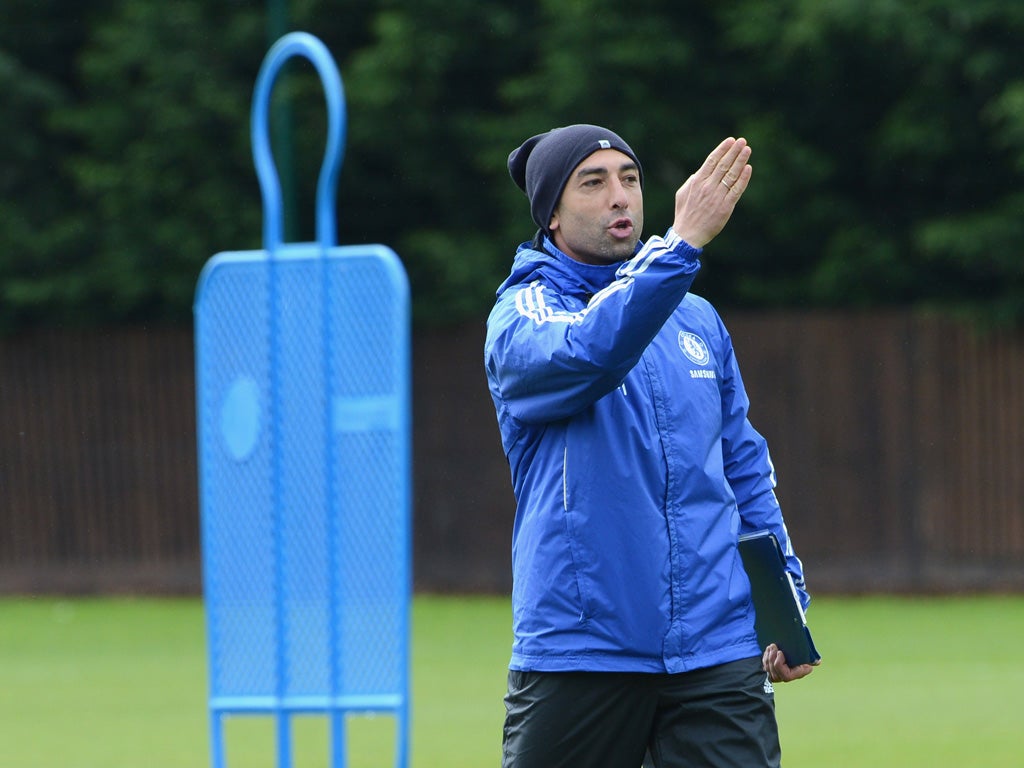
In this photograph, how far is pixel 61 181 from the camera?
70.4 feet

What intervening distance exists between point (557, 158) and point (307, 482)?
7.67 ft

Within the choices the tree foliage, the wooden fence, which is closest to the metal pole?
the tree foliage

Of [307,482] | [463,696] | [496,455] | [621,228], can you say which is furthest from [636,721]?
[496,455]

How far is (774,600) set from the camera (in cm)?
444

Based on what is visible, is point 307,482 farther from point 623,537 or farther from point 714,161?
point 714,161

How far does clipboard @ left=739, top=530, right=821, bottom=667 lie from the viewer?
4.43m

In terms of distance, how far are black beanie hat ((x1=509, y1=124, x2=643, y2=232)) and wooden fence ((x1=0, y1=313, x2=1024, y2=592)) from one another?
44.5 feet

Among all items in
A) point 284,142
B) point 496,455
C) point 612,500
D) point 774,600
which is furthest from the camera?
point 496,455

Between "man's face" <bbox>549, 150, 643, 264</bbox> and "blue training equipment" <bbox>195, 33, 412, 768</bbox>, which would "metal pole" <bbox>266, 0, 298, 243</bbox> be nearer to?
"blue training equipment" <bbox>195, 33, 412, 768</bbox>

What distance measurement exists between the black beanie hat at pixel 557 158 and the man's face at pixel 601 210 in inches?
0.7

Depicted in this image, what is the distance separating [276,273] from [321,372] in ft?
1.31

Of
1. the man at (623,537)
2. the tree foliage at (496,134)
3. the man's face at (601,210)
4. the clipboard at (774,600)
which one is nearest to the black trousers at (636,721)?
the man at (623,537)

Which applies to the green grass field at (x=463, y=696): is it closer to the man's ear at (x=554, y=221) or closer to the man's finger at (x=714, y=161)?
the man's ear at (x=554, y=221)

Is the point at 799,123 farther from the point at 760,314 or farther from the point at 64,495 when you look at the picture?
the point at 64,495
